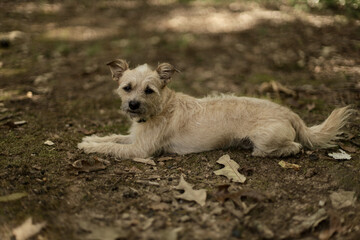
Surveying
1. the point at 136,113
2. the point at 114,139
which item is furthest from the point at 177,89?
the point at 136,113

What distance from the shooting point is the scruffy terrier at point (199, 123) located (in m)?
5.54

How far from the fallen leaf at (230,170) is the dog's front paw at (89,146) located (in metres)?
2.27

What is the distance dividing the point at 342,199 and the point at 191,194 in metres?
1.97

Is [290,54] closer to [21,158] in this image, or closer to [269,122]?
[269,122]

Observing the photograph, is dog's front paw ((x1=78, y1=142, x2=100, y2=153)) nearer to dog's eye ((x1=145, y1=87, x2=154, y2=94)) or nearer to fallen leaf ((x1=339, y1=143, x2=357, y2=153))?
dog's eye ((x1=145, y1=87, x2=154, y2=94))

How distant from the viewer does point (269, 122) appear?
5.58m

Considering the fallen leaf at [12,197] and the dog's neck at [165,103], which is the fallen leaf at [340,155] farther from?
the fallen leaf at [12,197]

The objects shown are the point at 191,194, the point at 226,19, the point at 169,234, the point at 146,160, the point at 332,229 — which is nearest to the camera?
the point at 169,234

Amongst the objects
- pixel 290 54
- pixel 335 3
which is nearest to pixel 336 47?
pixel 290 54

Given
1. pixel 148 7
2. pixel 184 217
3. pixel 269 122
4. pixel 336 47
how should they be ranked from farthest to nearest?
pixel 148 7
pixel 336 47
pixel 269 122
pixel 184 217

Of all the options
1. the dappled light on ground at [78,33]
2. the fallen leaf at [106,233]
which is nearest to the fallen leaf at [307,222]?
Answer: the fallen leaf at [106,233]

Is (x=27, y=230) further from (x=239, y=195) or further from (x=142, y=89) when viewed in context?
(x=142, y=89)

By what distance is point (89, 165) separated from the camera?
507 centimetres

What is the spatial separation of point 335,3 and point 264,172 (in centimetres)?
986
